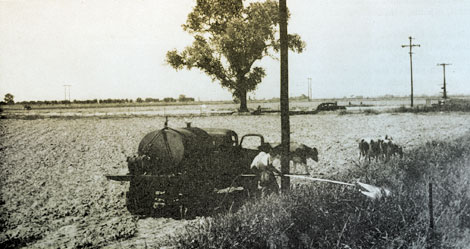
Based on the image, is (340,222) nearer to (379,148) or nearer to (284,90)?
(284,90)

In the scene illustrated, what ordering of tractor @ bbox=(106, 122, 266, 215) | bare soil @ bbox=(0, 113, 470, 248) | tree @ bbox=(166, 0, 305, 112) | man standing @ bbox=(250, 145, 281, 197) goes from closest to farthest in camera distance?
bare soil @ bbox=(0, 113, 470, 248), tractor @ bbox=(106, 122, 266, 215), man standing @ bbox=(250, 145, 281, 197), tree @ bbox=(166, 0, 305, 112)

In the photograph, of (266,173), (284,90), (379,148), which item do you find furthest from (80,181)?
(379,148)

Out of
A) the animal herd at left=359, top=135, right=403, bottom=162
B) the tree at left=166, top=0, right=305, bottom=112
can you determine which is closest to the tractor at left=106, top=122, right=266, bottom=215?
the animal herd at left=359, top=135, right=403, bottom=162

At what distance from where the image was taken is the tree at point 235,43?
22.0 metres

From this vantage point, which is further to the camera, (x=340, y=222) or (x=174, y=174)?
(x=174, y=174)

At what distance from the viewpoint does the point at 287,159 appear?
24.7 ft

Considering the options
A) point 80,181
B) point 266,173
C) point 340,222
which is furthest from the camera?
point 80,181

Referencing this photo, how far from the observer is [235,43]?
27.2 metres

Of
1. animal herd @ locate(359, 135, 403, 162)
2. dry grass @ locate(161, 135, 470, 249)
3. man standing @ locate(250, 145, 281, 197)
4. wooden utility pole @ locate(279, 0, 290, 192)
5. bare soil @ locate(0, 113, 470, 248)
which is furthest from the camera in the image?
animal herd @ locate(359, 135, 403, 162)

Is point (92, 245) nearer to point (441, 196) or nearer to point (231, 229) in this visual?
point (231, 229)

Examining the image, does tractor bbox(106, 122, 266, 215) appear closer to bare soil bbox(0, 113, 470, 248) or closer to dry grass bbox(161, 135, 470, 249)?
bare soil bbox(0, 113, 470, 248)

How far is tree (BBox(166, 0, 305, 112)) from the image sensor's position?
22025 mm

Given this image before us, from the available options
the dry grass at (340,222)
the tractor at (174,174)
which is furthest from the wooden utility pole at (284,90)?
the tractor at (174,174)

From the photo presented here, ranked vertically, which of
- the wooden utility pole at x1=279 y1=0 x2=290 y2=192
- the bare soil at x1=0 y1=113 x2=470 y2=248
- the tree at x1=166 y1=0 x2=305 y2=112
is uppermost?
the tree at x1=166 y1=0 x2=305 y2=112
